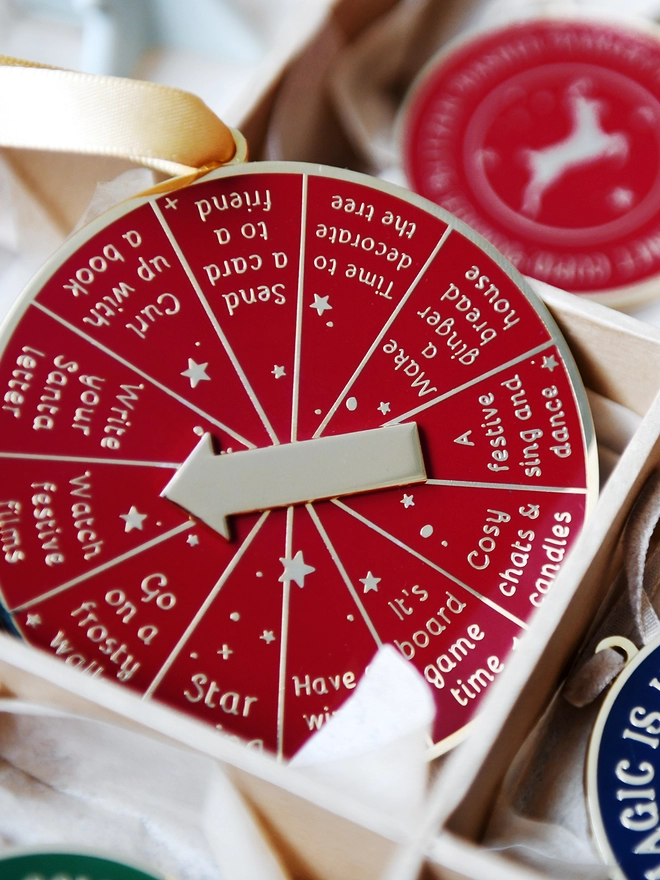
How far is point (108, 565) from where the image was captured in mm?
650

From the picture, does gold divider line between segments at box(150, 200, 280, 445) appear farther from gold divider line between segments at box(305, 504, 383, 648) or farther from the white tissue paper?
the white tissue paper

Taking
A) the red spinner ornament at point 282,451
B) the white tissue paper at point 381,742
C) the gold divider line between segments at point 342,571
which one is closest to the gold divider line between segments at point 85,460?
the red spinner ornament at point 282,451

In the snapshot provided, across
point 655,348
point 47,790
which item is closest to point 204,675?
point 47,790

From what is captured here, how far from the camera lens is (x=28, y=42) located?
1.19 m

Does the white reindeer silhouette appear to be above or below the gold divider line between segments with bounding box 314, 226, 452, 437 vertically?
above

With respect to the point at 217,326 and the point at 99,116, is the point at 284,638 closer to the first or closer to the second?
the point at 217,326

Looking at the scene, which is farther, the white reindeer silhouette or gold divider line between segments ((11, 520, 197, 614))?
the white reindeer silhouette

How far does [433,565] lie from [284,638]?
13 centimetres

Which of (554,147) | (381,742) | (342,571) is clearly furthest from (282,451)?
(554,147)

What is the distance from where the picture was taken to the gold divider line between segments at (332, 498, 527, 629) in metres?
0.68

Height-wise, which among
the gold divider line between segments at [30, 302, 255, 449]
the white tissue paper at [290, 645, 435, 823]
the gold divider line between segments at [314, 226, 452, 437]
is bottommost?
the white tissue paper at [290, 645, 435, 823]

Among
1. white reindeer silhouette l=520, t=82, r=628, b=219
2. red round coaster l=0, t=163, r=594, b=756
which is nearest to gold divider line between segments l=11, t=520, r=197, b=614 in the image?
red round coaster l=0, t=163, r=594, b=756

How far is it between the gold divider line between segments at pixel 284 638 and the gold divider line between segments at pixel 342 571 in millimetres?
19

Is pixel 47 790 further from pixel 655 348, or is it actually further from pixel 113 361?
pixel 655 348
